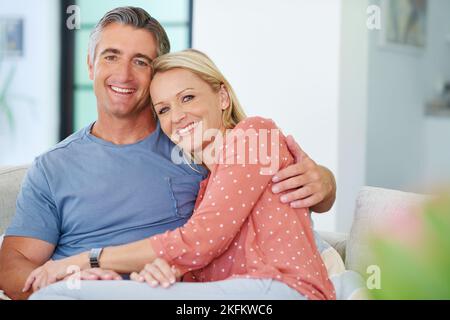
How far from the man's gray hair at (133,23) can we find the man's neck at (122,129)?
0.45ft

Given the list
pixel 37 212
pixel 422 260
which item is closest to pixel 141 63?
pixel 37 212

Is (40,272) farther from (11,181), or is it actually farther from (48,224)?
(11,181)

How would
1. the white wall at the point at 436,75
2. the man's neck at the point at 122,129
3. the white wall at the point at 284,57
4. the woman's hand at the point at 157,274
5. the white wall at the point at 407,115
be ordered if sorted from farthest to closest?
1. the white wall at the point at 436,75
2. the white wall at the point at 407,115
3. the white wall at the point at 284,57
4. the man's neck at the point at 122,129
5. the woman's hand at the point at 157,274

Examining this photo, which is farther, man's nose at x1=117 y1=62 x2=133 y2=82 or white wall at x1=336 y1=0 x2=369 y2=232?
white wall at x1=336 y1=0 x2=369 y2=232

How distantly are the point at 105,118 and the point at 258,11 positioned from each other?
0.46m

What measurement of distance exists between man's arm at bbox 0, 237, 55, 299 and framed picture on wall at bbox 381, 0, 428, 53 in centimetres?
148

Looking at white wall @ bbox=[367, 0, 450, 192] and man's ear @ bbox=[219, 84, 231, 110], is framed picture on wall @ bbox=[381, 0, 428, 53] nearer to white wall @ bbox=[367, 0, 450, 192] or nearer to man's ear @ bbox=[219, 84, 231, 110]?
white wall @ bbox=[367, 0, 450, 192]

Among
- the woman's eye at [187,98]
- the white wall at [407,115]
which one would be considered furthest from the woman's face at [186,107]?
the white wall at [407,115]

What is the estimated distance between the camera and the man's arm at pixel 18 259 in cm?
129

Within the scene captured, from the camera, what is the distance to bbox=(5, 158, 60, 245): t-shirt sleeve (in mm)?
1320

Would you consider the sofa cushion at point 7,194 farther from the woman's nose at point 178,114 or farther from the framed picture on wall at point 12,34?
the woman's nose at point 178,114

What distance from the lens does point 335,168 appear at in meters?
1.53

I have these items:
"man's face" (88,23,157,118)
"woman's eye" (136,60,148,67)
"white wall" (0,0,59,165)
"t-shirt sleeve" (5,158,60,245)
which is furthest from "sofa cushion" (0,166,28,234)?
"woman's eye" (136,60,148,67)
